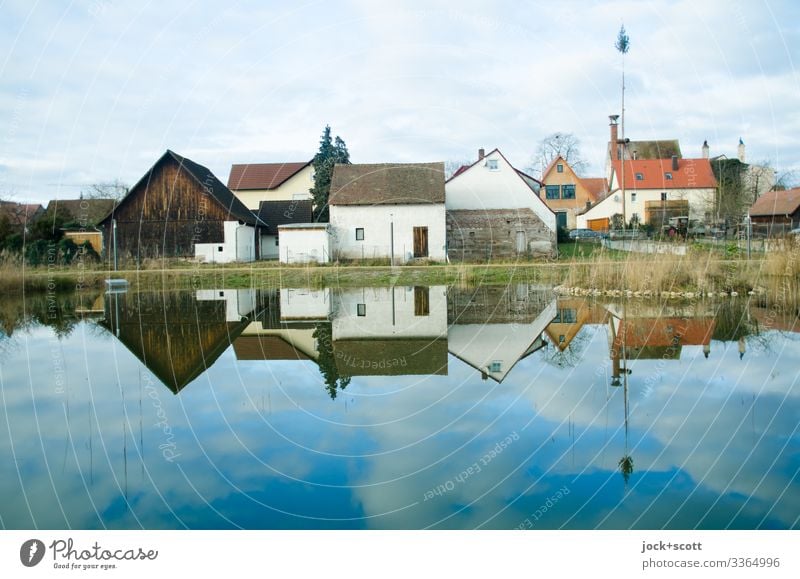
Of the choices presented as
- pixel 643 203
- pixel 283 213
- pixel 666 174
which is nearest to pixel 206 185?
pixel 283 213

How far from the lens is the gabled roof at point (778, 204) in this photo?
47.0 metres

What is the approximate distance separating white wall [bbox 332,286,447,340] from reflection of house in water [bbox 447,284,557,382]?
368mm

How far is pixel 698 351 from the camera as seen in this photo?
10.0 meters

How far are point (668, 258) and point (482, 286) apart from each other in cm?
710

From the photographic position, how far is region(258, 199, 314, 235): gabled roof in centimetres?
4559

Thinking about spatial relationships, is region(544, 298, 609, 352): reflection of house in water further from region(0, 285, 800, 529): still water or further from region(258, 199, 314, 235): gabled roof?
region(258, 199, 314, 235): gabled roof

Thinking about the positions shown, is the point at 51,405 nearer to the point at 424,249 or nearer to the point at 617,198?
the point at 424,249

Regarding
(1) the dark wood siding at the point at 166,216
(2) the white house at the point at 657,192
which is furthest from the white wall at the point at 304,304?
(2) the white house at the point at 657,192

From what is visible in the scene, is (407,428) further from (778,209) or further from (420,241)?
(778,209)

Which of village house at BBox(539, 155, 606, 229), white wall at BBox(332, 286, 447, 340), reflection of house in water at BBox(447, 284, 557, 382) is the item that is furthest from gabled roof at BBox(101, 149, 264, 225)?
village house at BBox(539, 155, 606, 229)

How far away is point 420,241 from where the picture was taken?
119 feet

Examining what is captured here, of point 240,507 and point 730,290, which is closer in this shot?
point 240,507
